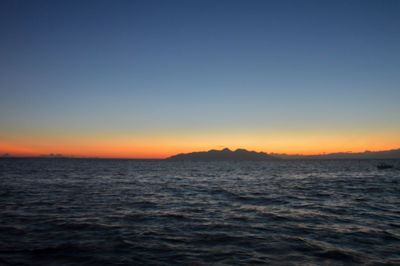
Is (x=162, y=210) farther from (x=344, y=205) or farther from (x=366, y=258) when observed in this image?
(x=344, y=205)

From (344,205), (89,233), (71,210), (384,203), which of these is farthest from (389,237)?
(71,210)

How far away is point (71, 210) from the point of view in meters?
18.5

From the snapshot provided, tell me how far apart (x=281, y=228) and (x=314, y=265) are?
194 inches

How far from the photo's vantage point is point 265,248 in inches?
432

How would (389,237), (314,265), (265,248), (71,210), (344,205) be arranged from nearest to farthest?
(314,265) → (265,248) → (389,237) → (71,210) → (344,205)

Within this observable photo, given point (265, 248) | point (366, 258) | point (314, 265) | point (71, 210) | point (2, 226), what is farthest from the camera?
point (71, 210)

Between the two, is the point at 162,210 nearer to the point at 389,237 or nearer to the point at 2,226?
the point at 2,226

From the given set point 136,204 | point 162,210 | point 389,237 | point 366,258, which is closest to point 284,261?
point 366,258

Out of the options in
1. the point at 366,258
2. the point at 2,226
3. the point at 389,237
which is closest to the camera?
the point at 366,258

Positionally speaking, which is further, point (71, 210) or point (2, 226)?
point (71, 210)

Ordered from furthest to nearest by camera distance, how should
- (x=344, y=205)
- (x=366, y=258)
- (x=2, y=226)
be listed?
(x=344, y=205), (x=2, y=226), (x=366, y=258)

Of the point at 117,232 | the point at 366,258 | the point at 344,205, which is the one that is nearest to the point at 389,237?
the point at 366,258

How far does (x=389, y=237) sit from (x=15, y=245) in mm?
17769

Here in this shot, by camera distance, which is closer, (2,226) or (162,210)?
(2,226)
